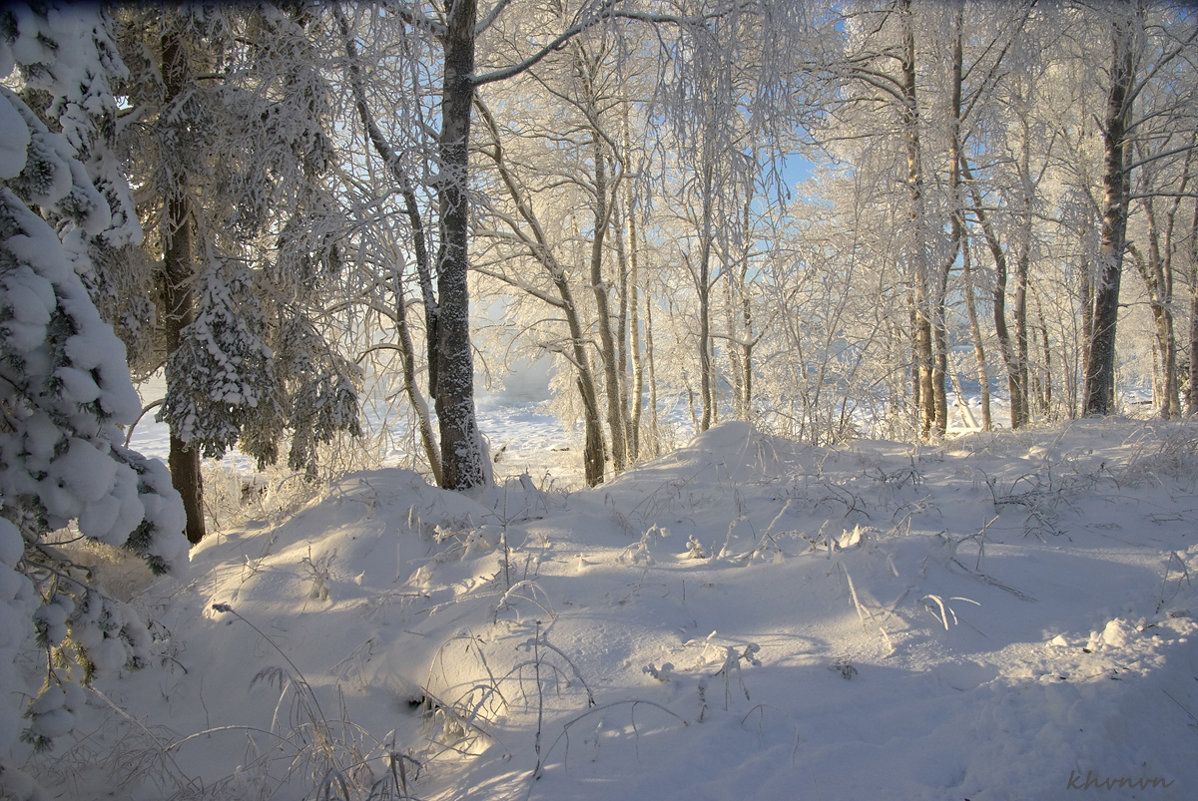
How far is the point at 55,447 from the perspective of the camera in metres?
2.18

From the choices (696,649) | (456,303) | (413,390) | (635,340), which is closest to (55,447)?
(696,649)

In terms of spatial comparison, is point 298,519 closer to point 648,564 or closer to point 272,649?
point 272,649

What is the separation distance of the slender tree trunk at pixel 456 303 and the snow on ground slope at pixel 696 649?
2.13ft

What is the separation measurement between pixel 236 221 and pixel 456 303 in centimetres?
202

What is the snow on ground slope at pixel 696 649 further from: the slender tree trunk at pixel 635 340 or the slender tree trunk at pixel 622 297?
the slender tree trunk at pixel 635 340

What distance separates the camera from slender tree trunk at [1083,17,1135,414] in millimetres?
8859

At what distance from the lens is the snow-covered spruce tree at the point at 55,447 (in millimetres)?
1946

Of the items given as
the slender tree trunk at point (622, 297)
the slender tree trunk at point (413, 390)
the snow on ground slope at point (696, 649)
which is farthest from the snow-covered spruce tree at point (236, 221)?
the slender tree trunk at point (622, 297)

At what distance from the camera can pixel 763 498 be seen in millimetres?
4539

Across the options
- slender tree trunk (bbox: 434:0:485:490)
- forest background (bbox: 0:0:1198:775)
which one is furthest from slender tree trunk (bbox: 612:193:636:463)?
slender tree trunk (bbox: 434:0:485:490)

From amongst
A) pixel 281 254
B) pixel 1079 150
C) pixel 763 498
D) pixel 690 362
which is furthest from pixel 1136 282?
pixel 281 254

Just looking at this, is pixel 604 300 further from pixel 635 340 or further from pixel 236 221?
pixel 236 221

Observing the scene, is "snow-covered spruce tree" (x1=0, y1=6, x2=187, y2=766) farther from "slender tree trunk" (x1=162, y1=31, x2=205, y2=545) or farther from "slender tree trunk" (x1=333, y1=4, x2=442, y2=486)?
"slender tree trunk" (x1=162, y1=31, x2=205, y2=545)

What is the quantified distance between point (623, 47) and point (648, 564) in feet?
11.7
